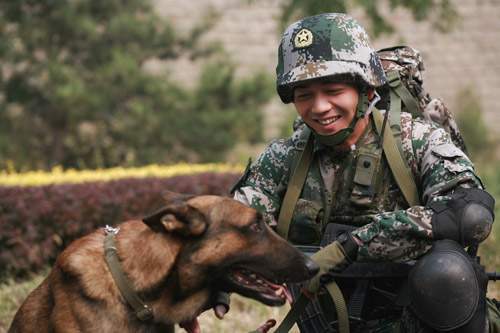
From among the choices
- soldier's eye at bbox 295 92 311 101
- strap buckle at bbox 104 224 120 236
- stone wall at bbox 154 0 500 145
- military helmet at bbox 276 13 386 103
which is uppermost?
military helmet at bbox 276 13 386 103

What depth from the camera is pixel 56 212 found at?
23.8 feet

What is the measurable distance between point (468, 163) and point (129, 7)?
30.6 feet

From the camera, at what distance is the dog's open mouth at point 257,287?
3.56 meters

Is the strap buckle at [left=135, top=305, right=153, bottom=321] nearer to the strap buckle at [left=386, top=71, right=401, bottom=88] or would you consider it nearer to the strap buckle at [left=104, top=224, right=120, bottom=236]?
the strap buckle at [left=104, top=224, right=120, bottom=236]

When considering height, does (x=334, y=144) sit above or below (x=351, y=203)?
above

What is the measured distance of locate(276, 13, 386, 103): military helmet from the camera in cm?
381

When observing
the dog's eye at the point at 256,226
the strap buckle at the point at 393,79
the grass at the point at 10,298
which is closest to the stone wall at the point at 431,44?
the grass at the point at 10,298

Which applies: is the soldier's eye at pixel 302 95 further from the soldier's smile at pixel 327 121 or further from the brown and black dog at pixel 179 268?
the brown and black dog at pixel 179 268

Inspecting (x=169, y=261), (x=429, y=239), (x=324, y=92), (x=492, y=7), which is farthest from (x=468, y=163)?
(x=492, y=7)

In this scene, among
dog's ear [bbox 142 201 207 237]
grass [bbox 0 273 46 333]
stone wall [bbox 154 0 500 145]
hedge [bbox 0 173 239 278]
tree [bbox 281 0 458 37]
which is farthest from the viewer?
stone wall [bbox 154 0 500 145]

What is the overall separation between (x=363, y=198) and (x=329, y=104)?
46 cm

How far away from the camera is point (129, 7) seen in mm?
12312

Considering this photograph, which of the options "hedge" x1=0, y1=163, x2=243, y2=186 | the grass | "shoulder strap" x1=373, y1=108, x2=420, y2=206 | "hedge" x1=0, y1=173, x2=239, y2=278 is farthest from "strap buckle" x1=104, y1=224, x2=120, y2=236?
"hedge" x1=0, y1=163, x2=243, y2=186

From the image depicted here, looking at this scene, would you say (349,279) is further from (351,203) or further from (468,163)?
(468,163)
